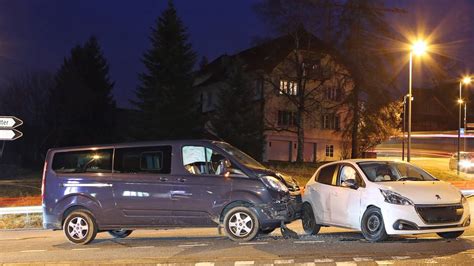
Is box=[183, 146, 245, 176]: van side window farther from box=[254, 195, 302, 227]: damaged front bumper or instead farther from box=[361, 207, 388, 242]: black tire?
box=[361, 207, 388, 242]: black tire

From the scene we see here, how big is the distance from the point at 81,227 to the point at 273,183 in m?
3.81

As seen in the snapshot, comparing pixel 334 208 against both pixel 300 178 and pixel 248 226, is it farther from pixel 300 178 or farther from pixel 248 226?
pixel 300 178

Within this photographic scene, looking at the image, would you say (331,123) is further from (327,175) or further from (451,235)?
(451,235)

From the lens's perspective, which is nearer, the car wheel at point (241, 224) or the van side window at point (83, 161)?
the car wheel at point (241, 224)

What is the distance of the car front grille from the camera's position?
30.9 feet

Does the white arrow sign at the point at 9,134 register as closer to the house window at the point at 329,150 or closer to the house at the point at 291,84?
the house at the point at 291,84

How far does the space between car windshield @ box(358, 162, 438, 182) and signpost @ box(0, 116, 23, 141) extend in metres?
8.65

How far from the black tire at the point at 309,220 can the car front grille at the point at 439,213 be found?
2509 mm

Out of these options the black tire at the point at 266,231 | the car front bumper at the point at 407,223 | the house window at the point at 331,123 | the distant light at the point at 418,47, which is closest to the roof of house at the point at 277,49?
the house window at the point at 331,123

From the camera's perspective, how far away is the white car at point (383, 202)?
372 inches

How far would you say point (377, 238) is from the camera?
983 centimetres

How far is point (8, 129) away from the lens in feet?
47.5

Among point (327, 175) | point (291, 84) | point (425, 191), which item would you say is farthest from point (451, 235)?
point (291, 84)

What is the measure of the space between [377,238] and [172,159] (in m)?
3.96
